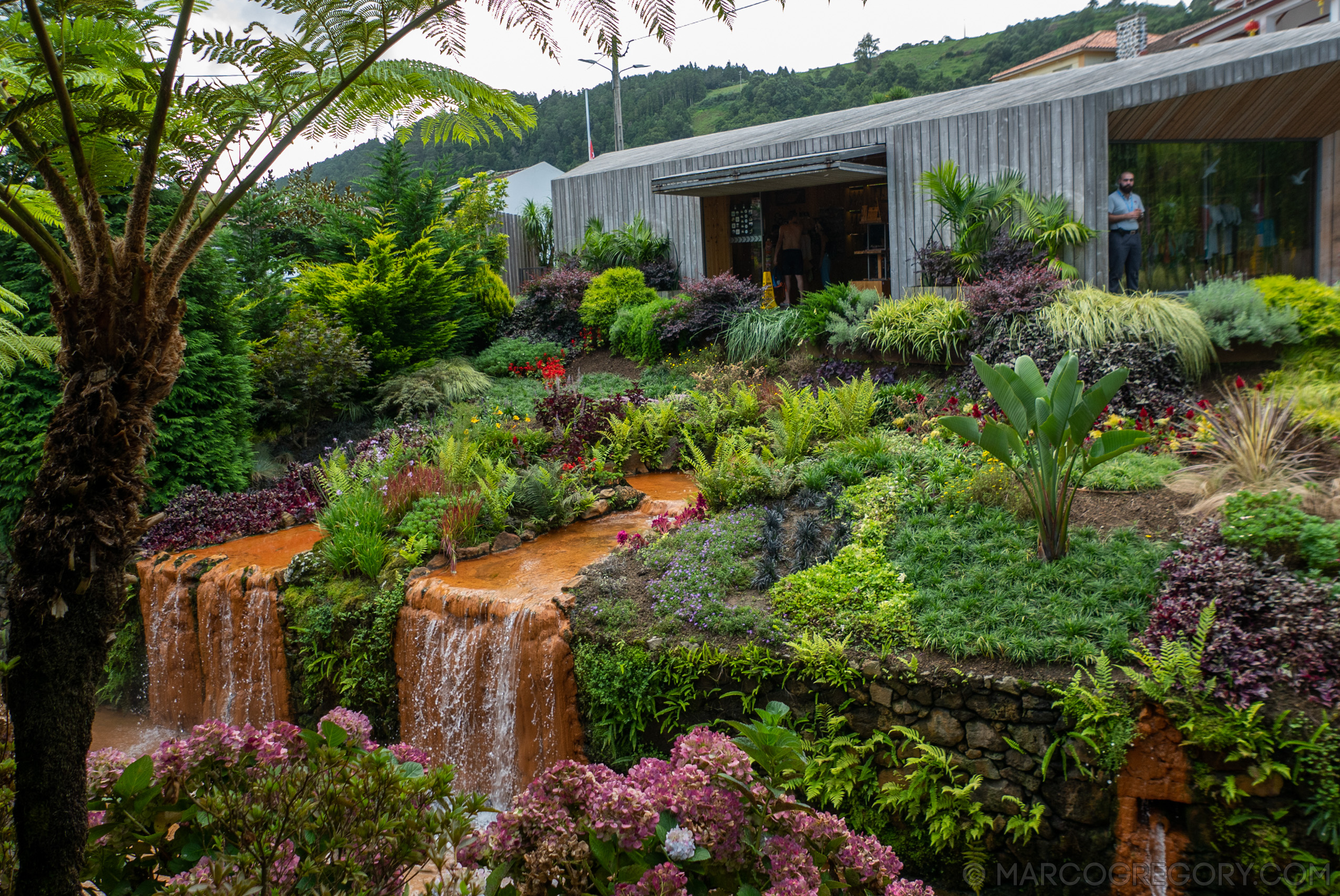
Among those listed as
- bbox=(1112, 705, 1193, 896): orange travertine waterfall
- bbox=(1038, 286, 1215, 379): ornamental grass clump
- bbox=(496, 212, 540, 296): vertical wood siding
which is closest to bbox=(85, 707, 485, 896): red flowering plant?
bbox=(1112, 705, 1193, 896): orange travertine waterfall

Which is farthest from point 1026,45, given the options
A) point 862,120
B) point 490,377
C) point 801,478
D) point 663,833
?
point 663,833

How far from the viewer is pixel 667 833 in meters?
2.06

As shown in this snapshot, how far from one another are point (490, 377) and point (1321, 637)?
1139cm

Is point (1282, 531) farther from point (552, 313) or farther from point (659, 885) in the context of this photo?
point (552, 313)

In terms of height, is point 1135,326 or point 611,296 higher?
point 611,296

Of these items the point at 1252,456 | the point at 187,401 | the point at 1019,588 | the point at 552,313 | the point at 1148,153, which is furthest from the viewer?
the point at 552,313

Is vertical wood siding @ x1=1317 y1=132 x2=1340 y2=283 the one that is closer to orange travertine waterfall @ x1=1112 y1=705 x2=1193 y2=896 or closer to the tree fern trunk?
orange travertine waterfall @ x1=1112 y1=705 x2=1193 y2=896

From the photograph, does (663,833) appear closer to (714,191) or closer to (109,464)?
(109,464)

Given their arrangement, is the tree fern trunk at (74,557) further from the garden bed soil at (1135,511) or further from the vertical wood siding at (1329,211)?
the vertical wood siding at (1329,211)

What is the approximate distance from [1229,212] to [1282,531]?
9.74 metres

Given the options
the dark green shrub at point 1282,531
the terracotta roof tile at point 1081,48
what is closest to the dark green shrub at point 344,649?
the dark green shrub at point 1282,531

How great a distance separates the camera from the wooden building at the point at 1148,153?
1002cm

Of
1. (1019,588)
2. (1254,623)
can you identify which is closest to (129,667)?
(1019,588)

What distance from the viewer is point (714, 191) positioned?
14953mm
